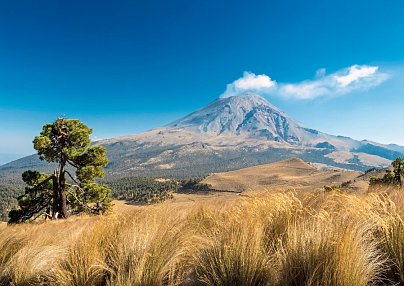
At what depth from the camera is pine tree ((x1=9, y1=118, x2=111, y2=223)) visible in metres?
23.0

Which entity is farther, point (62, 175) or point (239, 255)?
point (62, 175)

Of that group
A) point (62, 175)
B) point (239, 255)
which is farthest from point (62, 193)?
point (239, 255)

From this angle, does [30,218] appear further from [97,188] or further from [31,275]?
[31,275]

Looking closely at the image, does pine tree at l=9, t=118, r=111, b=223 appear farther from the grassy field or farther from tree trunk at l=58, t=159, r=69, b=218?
the grassy field

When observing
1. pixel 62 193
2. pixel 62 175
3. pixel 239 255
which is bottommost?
pixel 62 193

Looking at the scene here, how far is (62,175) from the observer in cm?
2330

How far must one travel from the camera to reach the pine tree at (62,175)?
2302 cm

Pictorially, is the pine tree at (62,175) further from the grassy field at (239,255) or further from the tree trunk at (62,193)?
the grassy field at (239,255)

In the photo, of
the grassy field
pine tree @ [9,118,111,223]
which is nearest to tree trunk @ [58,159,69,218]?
pine tree @ [9,118,111,223]

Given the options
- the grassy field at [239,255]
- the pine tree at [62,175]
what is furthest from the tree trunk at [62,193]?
the grassy field at [239,255]

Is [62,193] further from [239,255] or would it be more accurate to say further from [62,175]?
[239,255]

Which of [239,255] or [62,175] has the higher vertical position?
[62,175]

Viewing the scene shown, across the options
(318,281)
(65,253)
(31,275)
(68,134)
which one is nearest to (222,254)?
(318,281)

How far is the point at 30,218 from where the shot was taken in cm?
2478
